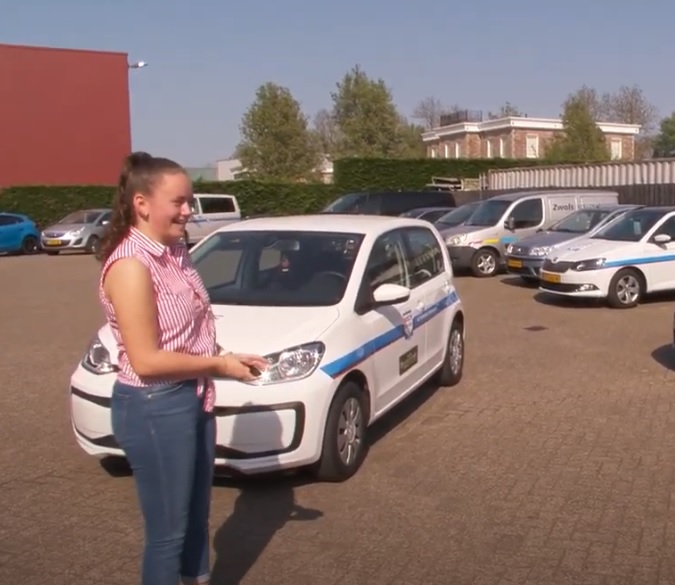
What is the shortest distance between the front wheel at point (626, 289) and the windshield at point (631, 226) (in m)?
0.69

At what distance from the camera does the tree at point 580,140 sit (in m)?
55.6

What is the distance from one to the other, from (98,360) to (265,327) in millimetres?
1097

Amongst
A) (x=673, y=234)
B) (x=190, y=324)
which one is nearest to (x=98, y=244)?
(x=190, y=324)

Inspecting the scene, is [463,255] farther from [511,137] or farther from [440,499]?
[511,137]

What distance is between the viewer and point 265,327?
6.33 metres

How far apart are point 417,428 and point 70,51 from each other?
40.8m

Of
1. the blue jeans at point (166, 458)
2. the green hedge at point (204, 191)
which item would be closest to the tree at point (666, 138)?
the green hedge at point (204, 191)

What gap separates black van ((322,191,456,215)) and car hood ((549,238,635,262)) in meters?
11.6

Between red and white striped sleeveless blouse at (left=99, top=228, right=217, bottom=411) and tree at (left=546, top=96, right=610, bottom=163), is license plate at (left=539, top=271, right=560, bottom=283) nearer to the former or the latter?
red and white striped sleeveless blouse at (left=99, top=228, right=217, bottom=411)

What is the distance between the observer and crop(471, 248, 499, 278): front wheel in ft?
66.3

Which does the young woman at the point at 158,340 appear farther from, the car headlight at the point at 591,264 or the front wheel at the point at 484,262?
the front wheel at the point at 484,262

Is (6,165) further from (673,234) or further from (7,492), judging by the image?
(7,492)

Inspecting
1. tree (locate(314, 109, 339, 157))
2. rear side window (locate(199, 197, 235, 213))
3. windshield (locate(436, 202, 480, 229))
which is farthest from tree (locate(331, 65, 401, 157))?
windshield (locate(436, 202, 480, 229))

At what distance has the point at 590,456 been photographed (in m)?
6.87
